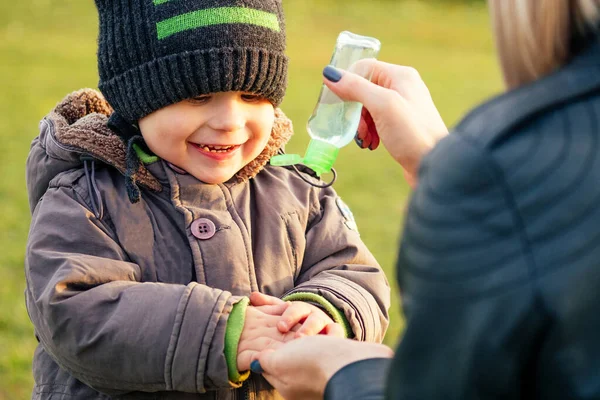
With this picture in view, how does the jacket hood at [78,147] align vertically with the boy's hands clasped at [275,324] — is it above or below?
above

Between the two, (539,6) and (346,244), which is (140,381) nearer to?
(346,244)

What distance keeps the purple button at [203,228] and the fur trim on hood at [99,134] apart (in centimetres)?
18

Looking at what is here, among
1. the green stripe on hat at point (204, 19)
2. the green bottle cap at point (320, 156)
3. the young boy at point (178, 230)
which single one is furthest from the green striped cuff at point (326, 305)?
the green stripe on hat at point (204, 19)

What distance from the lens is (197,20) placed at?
249 centimetres

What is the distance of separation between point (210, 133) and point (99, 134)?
366 mm

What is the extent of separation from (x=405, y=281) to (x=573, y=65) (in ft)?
1.46

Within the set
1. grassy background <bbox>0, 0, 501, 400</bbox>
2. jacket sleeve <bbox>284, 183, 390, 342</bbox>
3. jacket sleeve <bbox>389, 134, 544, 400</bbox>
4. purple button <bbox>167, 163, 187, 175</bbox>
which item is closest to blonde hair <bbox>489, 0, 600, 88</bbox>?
jacket sleeve <bbox>389, 134, 544, 400</bbox>

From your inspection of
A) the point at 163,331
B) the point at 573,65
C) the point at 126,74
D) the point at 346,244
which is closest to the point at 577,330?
the point at 573,65

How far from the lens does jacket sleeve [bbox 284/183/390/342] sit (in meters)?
Answer: 2.54

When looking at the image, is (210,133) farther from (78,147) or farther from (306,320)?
(306,320)

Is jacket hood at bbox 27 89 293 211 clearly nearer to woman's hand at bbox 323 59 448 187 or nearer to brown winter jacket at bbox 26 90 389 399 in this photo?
brown winter jacket at bbox 26 90 389 399

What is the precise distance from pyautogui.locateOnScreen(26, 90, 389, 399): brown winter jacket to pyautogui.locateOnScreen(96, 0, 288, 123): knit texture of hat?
202 mm

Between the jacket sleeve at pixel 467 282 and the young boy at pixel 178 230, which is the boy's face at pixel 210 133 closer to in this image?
the young boy at pixel 178 230

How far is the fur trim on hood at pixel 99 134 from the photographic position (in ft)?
8.27
